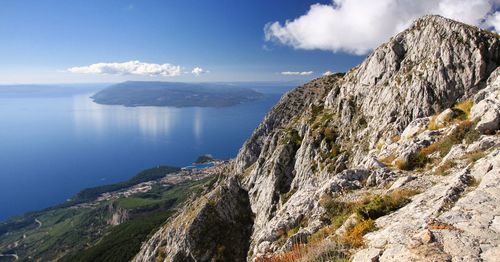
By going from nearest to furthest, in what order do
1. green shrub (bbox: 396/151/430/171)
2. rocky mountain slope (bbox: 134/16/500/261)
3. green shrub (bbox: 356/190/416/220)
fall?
rocky mountain slope (bbox: 134/16/500/261)
green shrub (bbox: 356/190/416/220)
green shrub (bbox: 396/151/430/171)

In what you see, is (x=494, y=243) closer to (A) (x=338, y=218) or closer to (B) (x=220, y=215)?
(A) (x=338, y=218)

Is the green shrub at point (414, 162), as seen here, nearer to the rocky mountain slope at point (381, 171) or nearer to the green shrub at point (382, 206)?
the rocky mountain slope at point (381, 171)

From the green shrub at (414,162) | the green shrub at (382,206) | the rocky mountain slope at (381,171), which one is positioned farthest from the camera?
the green shrub at (414,162)

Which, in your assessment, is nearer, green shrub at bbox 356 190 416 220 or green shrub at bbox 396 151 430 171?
green shrub at bbox 356 190 416 220

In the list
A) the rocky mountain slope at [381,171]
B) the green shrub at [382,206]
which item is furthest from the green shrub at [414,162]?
the green shrub at [382,206]

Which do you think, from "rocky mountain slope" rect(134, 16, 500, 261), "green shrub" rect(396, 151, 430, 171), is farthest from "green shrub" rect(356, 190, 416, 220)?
"green shrub" rect(396, 151, 430, 171)

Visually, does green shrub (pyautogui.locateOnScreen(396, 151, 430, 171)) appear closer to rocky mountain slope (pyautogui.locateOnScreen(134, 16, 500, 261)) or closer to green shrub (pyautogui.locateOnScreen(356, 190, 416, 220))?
rocky mountain slope (pyautogui.locateOnScreen(134, 16, 500, 261))

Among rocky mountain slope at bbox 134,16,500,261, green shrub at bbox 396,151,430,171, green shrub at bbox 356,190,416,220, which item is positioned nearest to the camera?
rocky mountain slope at bbox 134,16,500,261

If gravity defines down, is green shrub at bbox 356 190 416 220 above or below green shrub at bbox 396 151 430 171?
below
